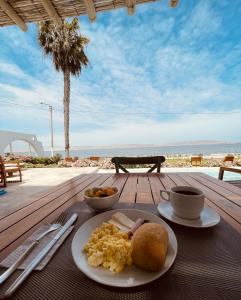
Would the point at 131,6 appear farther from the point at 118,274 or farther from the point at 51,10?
the point at 118,274

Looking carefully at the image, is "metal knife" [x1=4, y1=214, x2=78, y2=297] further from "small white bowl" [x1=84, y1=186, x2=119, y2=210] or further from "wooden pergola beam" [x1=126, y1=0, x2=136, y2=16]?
"wooden pergola beam" [x1=126, y1=0, x2=136, y2=16]

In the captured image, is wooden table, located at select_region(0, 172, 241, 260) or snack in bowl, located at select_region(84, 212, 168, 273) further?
wooden table, located at select_region(0, 172, 241, 260)

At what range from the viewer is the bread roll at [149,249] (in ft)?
1.16

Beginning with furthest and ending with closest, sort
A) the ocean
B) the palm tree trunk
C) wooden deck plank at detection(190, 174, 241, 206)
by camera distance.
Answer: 1. the ocean
2. the palm tree trunk
3. wooden deck plank at detection(190, 174, 241, 206)

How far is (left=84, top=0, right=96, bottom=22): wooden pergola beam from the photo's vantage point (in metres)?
1.01

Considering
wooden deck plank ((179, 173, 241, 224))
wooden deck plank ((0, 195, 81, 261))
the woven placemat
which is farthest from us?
wooden deck plank ((179, 173, 241, 224))

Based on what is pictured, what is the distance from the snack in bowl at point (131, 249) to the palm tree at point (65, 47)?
28.6ft

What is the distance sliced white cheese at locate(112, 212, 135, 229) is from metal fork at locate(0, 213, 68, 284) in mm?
229

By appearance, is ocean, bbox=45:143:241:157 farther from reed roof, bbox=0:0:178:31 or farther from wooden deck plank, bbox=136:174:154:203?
reed roof, bbox=0:0:178:31

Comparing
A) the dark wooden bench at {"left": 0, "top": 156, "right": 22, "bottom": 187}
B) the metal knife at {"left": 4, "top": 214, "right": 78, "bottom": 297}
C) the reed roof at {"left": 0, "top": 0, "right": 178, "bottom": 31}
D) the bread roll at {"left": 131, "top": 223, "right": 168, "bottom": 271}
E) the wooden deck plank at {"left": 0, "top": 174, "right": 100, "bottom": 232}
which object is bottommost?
the dark wooden bench at {"left": 0, "top": 156, "right": 22, "bottom": 187}

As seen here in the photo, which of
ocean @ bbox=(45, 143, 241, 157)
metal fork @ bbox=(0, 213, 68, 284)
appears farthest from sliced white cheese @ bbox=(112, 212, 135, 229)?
ocean @ bbox=(45, 143, 241, 157)

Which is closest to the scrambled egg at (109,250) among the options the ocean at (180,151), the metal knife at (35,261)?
the metal knife at (35,261)

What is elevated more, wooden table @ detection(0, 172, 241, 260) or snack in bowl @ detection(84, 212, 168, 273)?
snack in bowl @ detection(84, 212, 168, 273)

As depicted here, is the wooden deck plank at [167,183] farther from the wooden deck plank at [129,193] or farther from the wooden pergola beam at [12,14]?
the wooden pergola beam at [12,14]
